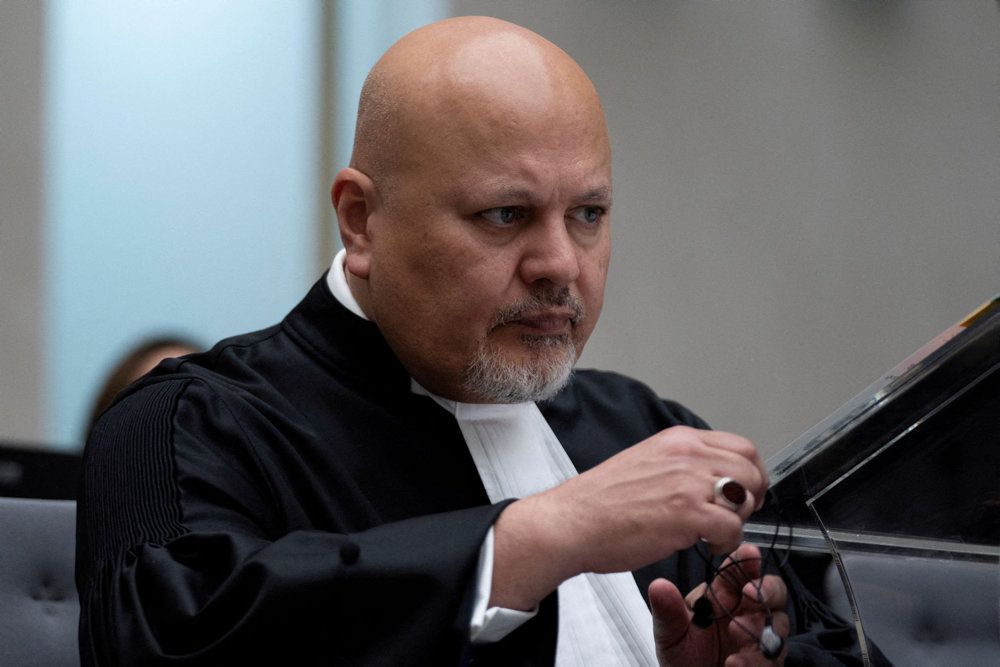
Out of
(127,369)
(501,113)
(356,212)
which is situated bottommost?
(127,369)

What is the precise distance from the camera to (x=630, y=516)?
105 cm

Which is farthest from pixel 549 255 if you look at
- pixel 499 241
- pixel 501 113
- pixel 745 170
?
pixel 745 170

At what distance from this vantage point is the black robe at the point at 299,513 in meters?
1.08

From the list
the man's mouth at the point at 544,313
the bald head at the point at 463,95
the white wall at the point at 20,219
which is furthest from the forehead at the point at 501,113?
the white wall at the point at 20,219

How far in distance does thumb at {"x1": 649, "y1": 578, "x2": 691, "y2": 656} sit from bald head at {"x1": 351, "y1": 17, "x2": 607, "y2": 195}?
62cm

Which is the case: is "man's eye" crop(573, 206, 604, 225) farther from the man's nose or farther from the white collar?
the white collar

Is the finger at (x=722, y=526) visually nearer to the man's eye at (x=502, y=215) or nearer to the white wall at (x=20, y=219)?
the man's eye at (x=502, y=215)

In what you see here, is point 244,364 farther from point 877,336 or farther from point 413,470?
point 877,336

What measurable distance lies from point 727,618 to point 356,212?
0.81 m

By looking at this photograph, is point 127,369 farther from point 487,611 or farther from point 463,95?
point 487,611

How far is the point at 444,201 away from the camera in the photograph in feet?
4.81

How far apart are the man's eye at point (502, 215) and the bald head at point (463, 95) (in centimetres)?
9

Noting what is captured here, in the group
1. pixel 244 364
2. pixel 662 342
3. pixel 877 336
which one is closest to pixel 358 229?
pixel 244 364

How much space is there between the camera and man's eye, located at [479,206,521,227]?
1457mm
